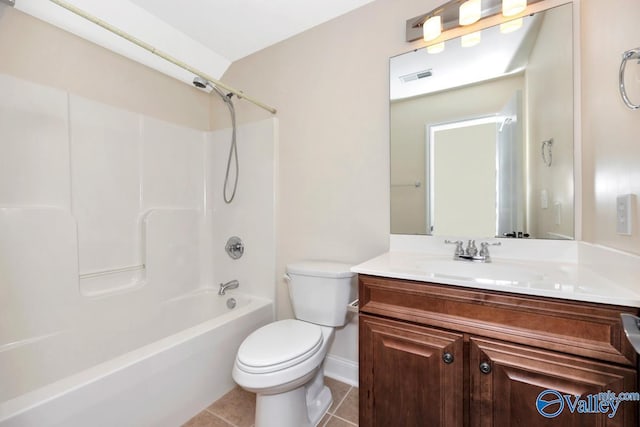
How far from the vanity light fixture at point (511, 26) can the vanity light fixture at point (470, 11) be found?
0.13m

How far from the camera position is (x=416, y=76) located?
4.86 ft

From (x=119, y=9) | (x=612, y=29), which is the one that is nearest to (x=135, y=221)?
(x=119, y=9)

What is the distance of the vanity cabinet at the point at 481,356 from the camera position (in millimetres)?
721

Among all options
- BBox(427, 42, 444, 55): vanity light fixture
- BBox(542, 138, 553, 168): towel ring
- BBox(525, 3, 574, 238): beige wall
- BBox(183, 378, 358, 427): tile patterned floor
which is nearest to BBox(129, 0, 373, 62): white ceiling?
BBox(427, 42, 444, 55): vanity light fixture

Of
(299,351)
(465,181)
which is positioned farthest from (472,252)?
(299,351)

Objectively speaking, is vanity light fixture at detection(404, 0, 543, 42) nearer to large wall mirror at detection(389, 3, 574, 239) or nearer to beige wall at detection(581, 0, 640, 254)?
large wall mirror at detection(389, 3, 574, 239)

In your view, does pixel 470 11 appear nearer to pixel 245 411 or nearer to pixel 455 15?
pixel 455 15

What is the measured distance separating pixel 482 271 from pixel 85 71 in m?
2.44

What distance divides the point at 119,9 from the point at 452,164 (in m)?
2.14

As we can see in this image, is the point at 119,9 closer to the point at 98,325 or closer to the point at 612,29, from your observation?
the point at 98,325

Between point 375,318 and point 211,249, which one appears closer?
point 375,318

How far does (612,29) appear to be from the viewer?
0.90 metres

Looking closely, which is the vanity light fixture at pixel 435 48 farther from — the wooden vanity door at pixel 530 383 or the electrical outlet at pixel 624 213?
the wooden vanity door at pixel 530 383

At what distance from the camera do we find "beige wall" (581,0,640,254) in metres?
0.77
